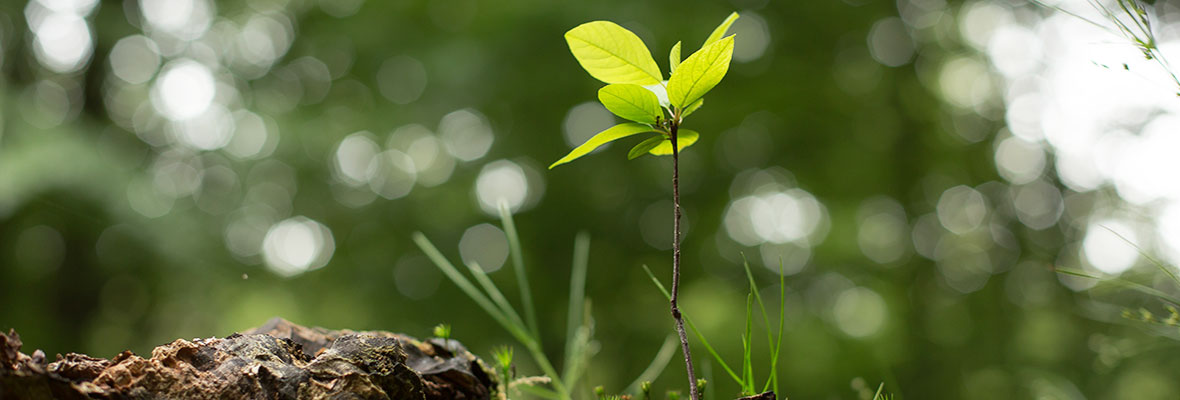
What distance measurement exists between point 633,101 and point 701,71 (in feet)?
0.19

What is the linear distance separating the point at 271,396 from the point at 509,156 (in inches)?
168

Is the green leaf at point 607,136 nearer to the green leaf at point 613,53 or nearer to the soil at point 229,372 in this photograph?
the green leaf at point 613,53

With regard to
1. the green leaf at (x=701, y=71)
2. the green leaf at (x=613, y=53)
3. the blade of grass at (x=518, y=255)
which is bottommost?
the blade of grass at (x=518, y=255)

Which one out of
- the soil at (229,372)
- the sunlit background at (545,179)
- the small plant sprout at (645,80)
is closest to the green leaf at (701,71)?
the small plant sprout at (645,80)

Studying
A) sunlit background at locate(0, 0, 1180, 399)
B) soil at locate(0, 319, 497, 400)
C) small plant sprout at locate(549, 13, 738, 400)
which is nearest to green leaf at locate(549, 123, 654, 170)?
small plant sprout at locate(549, 13, 738, 400)

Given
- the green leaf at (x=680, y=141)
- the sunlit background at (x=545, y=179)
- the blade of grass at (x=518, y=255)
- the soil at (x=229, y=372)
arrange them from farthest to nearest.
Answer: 1. the sunlit background at (x=545, y=179)
2. the blade of grass at (x=518, y=255)
3. the green leaf at (x=680, y=141)
4. the soil at (x=229, y=372)

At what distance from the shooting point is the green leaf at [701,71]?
51cm

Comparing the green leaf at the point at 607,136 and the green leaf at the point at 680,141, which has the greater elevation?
the green leaf at the point at 607,136

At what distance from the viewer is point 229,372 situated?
1.72 ft

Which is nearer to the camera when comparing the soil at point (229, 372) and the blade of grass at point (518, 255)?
the soil at point (229, 372)

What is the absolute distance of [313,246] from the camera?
5168mm

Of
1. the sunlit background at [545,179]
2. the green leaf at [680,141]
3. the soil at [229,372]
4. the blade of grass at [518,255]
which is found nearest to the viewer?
the soil at [229,372]

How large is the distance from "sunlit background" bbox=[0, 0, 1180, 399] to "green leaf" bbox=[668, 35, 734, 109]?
3.77 m

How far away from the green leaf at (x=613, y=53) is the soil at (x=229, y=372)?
29 cm
